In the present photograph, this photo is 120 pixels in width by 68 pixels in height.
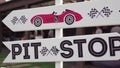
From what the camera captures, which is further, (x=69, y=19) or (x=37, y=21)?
(x=37, y=21)

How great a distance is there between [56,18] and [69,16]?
15cm

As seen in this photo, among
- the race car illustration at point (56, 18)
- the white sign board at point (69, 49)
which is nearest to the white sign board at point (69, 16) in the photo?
the race car illustration at point (56, 18)

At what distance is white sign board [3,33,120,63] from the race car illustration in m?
0.20

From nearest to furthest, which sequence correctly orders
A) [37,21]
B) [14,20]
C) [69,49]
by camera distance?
1. [69,49]
2. [37,21]
3. [14,20]

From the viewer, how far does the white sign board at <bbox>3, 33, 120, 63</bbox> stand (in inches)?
122

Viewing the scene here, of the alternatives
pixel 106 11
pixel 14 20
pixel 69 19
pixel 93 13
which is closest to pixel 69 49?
pixel 69 19

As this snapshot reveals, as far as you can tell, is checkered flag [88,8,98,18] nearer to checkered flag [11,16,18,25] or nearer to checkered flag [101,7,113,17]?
checkered flag [101,7,113,17]

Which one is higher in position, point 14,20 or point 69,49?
point 14,20

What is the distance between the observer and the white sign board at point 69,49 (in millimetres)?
3096

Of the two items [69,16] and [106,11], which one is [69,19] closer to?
[69,16]

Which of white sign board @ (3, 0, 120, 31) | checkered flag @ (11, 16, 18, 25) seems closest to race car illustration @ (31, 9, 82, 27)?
white sign board @ (3, 0, 120, 31)

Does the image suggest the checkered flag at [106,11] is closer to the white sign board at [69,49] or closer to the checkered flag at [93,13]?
the checkered flag at [93,13]

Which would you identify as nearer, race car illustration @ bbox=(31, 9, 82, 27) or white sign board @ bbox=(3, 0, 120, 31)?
white sign board @ bbox=(3, 0, 120, 31)

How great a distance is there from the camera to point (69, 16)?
3.34m
